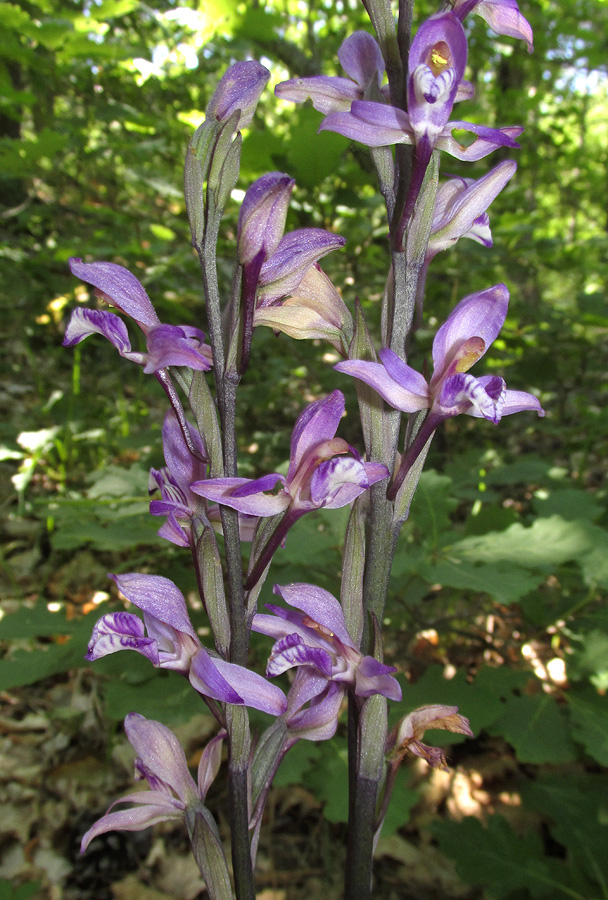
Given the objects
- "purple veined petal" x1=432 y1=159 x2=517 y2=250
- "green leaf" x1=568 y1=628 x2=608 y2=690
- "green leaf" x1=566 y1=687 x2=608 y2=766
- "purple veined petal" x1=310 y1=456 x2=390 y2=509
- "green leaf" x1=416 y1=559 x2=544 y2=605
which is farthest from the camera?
"green leaf" x1=568 y1=628 x2=608 y2=690

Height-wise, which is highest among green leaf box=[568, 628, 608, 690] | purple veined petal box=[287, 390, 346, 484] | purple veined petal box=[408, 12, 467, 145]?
purple veined petal box=[408, 12, 467, 145]

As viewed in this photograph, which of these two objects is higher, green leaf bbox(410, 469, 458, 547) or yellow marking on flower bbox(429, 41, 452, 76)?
yellow marking on flower bbox(429, 41, 452, 76)

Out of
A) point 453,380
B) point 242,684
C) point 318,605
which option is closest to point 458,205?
point 453,380

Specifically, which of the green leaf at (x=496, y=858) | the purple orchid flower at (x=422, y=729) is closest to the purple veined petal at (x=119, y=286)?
the purple orchid flower at (x=422, y=729)

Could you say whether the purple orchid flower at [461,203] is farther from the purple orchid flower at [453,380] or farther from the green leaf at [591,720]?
the green leaf at [591,720]

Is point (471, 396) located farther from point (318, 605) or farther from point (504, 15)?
point (504, 15)

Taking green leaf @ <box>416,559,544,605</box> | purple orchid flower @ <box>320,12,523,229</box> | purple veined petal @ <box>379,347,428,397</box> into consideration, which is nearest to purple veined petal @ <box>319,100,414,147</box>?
purple orchid flower @ <box>320,12,523,229</box>

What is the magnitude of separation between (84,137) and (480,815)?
331cm

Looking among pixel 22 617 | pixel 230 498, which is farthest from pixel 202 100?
pixel 230 498

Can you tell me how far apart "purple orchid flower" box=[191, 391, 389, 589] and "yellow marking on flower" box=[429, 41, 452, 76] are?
0.37 metres

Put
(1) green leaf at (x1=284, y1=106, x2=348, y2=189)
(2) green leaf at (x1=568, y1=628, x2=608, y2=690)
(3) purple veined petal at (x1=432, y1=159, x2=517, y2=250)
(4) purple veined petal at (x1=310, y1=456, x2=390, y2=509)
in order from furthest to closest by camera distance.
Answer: (1) green leaf at (x1=284, y1=106, x2=348, y2=189), (2) green leaf at (x1=568, y1=628, x2=608, y2=690), (3) purple veined petal at (x1=432, y1=159, x2=517, y2=250), (4) purple veined petal at (x1=310, y1=456, x2=390, y2=509)

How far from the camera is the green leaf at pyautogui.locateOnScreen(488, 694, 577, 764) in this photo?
5.07 ft

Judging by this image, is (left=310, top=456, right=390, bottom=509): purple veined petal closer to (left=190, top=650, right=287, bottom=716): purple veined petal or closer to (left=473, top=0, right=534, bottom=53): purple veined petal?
(left=190, top=650, right=287, bottom=716): purple veined petal

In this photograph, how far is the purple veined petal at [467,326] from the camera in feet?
2.35
